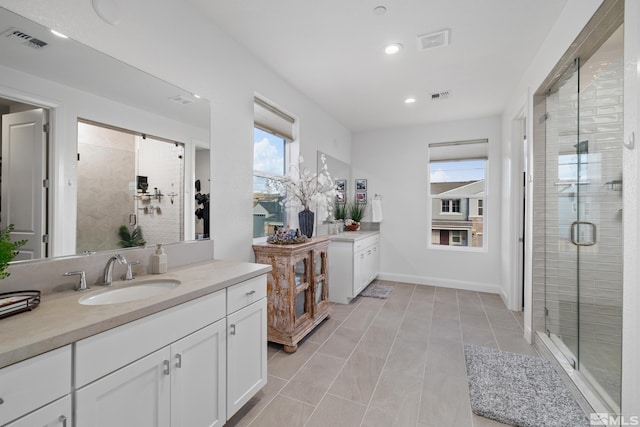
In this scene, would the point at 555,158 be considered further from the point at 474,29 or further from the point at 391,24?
the point at 391,24

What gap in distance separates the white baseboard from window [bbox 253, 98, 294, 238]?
2.53 m

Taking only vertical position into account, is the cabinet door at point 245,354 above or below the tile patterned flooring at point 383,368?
above

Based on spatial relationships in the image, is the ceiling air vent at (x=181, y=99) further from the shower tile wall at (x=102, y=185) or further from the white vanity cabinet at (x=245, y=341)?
the white vanity cabinet at (x=245, y=341)

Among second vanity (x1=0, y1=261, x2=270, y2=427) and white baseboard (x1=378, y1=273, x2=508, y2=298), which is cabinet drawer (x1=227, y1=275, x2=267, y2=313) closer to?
second vanity (x1=0, y1=261, x2=270, y2=427)

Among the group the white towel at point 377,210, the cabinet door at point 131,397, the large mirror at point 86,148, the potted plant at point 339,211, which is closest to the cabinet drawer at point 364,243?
the white towel at point 377,210

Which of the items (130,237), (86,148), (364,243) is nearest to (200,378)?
(130,237)

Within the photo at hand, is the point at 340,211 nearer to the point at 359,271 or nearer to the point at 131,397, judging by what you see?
the point at 359,271

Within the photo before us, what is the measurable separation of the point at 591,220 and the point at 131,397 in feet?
9.41

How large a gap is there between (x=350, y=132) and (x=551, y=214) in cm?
341

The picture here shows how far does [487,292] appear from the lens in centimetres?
427

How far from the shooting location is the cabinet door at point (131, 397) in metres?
0.94

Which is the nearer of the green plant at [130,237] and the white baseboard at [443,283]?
the green plant at [130,237]

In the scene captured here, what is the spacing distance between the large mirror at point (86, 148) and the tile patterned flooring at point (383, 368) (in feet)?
4.14

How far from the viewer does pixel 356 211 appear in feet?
16.2
